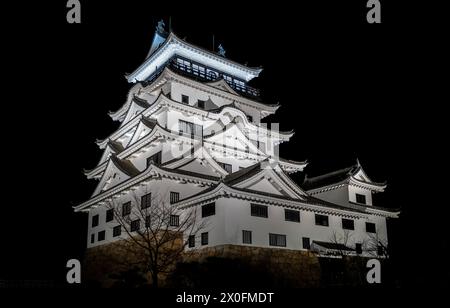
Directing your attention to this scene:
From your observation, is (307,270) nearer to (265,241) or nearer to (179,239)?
(265,241)

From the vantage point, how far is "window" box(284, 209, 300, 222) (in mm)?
30750

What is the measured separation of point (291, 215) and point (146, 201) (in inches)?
416

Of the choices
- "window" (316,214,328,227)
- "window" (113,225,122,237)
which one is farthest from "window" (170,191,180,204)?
"window" (316,214,328,227)

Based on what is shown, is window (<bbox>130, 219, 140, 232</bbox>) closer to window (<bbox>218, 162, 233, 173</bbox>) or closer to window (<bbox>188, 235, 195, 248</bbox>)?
window (<bbox>188, 235, 195, 248</bbox>)

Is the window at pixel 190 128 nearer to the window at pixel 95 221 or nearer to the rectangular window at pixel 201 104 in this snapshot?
the rectangular window at pixel 201 104

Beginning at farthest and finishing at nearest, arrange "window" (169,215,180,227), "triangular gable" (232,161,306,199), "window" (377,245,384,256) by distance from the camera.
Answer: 1. "window" (377,245,384,256)
2. "window" (169,215,180,227)
3. "triangular gable" (232,161,306,199)

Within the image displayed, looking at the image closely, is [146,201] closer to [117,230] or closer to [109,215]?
[117,230]

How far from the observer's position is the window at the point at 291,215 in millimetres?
30750

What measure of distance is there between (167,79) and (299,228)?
1719 centimetres

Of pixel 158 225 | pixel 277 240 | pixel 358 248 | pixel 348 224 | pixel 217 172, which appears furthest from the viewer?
pixel 348 224

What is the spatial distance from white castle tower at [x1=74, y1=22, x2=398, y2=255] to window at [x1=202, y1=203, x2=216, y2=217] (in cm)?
10

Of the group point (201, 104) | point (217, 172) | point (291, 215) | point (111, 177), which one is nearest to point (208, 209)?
point (217, 172)

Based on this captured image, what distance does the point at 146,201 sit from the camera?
31.4 m

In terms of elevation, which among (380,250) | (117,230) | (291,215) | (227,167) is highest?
(227,167)
